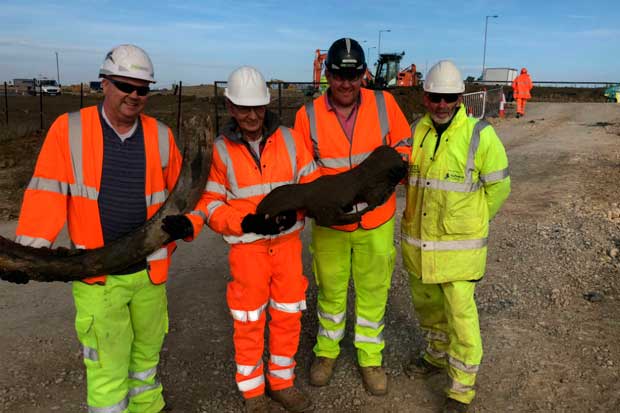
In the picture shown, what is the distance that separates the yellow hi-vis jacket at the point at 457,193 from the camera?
11.5 ft

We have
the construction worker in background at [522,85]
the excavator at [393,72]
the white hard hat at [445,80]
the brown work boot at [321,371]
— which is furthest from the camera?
the excavator at [393,72]

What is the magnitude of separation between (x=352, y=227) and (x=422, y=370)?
1.43 meters

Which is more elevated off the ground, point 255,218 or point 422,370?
point 255,218

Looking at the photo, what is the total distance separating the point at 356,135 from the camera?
3785 millimetres

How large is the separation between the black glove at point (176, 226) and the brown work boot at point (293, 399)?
1.53 m

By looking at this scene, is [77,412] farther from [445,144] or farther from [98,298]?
[445,144]

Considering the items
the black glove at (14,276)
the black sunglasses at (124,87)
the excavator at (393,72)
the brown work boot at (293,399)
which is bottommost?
the brown work boot at (293,399)

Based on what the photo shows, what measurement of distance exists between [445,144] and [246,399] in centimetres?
238

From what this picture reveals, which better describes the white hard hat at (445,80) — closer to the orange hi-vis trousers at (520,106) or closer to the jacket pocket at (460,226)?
the jacket pocket at (460,226)

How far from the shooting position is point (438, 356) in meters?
4.16

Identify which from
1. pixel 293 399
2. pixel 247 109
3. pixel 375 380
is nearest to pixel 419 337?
pixel 375 380

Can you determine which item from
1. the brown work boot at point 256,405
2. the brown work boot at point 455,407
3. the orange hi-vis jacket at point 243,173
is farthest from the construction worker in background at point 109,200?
the brown work boot at point 455,407

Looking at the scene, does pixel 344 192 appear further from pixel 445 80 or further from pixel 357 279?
pixel 445 80

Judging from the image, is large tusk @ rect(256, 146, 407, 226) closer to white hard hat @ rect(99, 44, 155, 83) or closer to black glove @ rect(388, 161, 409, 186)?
black glove @ rect(388, 161, 409, 186)
